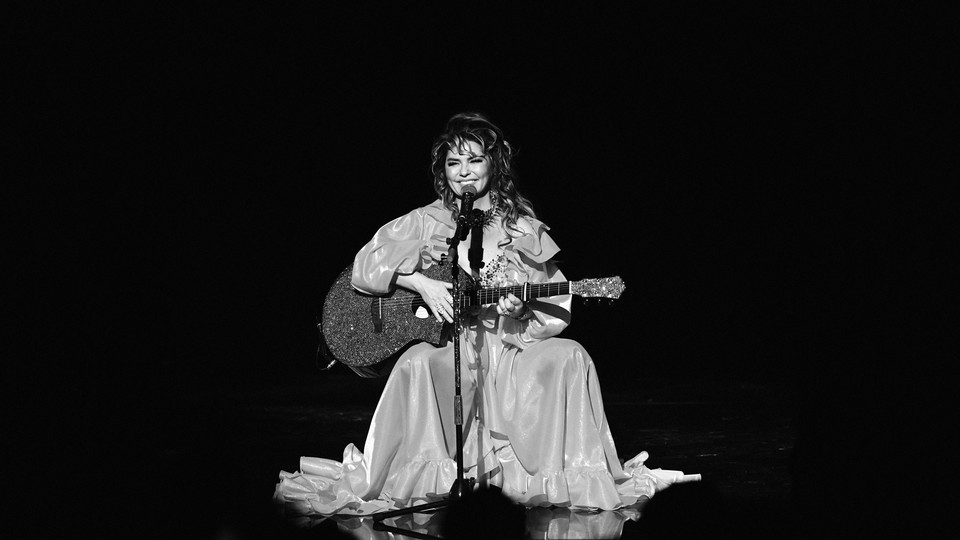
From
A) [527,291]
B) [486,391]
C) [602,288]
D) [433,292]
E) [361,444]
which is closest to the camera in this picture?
[602,288]

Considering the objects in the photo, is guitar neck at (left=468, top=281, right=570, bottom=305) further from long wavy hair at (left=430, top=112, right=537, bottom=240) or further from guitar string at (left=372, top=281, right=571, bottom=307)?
long wavy hair at (left=430, top=112, right=537, bottom=240)

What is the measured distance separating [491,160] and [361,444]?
1.50m

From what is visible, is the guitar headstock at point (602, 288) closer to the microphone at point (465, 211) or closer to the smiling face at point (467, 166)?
the microphone at point (465, 211)

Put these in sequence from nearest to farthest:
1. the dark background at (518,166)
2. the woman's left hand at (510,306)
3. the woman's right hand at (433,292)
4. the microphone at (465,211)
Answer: the microphone at (465,211)
the woman's left hand at (510,306)
the woman's right hand at (433,292)
the dark background at (518,166)

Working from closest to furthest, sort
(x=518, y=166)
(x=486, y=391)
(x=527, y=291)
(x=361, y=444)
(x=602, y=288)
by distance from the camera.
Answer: (x=602, y=288), (x=527, y=291), (x=486, y=391), (x=361, y=444), (x=518, y=166)

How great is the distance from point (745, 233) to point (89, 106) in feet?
12.2

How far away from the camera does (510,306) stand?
3010 millimetres

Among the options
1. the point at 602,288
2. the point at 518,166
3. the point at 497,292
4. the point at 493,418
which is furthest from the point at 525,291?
the point at 518,166

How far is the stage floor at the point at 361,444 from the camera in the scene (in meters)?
2.79

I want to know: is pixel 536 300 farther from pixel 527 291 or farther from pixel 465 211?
pixel 465 211

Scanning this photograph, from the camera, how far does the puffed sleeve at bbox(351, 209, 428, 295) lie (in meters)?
3.23

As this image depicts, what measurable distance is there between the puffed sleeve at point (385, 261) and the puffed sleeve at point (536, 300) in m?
0.32

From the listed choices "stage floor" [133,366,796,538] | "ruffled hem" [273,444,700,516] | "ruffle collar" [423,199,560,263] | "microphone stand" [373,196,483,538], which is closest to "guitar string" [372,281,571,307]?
"microphone stand" [373,196,483,538]

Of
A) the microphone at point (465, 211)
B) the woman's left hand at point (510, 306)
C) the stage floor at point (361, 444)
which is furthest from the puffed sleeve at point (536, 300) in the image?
the stage floor at point (361, 444)
